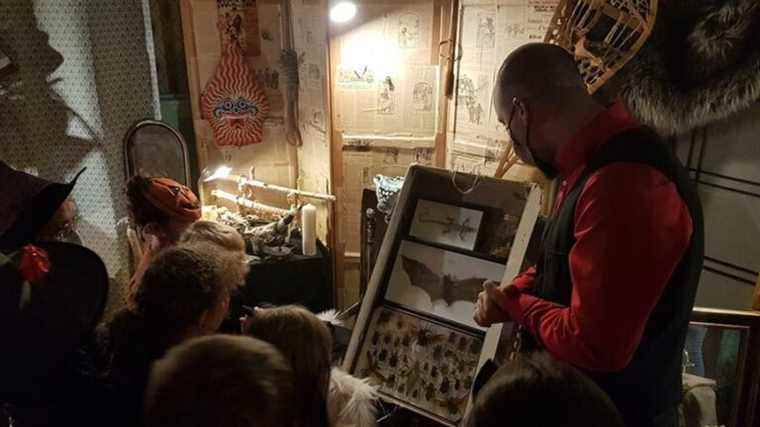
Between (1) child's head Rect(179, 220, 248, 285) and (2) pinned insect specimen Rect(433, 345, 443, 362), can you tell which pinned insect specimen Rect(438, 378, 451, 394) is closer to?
(2) pinned insect specimen Rect(433, 345, 443, 362)

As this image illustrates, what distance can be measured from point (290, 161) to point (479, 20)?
1492mm

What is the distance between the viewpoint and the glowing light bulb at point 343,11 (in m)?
3.10

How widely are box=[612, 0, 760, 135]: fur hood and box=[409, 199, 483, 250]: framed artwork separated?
94 centimetres

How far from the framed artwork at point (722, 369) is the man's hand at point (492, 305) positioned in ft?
3.61

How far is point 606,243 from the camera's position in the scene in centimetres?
133

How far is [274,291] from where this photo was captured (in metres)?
3.36

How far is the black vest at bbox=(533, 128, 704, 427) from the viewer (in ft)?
4.56

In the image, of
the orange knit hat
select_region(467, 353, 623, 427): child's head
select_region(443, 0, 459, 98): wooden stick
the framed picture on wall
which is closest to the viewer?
select_region(467, 353, 623, 427): child's head

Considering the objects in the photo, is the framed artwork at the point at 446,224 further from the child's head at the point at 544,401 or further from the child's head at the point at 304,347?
the child's head at the point at 544,401

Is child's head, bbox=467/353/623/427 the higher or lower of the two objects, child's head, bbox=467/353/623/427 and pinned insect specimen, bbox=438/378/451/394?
the higher

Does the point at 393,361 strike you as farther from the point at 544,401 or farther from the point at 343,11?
the point at 343,11

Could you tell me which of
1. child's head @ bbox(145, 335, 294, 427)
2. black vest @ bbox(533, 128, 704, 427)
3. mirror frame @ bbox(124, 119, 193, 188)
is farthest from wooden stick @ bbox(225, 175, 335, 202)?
child's head @ bbox(145, 335, 294, 427)

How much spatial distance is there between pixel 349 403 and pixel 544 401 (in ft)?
3.61

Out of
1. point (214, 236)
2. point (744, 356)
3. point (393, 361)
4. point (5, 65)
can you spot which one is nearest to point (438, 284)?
point (393, 361)
